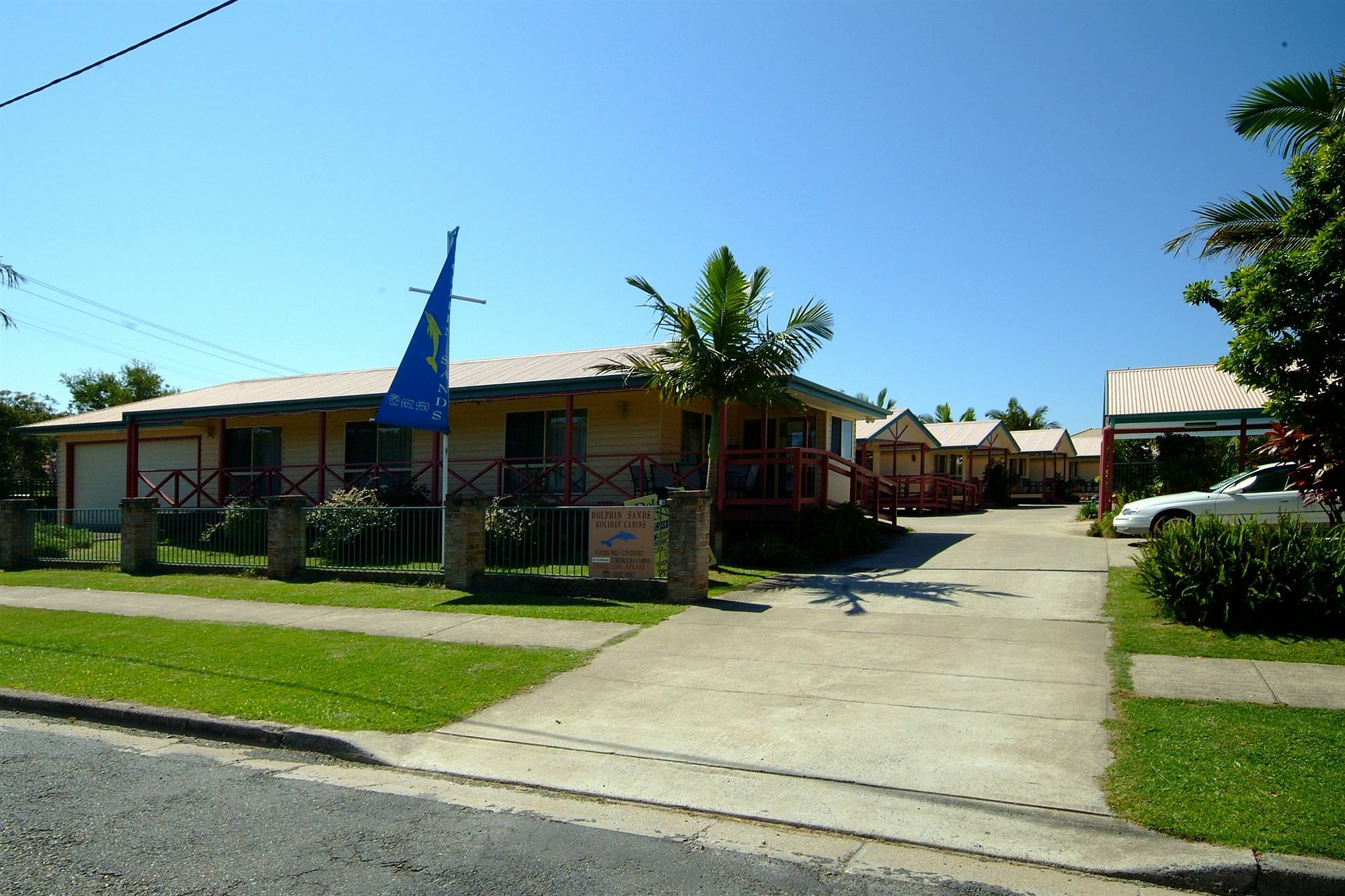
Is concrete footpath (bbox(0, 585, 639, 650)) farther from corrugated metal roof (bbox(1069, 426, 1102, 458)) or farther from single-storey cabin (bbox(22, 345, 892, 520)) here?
corrugated metal roof (bbox(1069, 426, 1102, 458))

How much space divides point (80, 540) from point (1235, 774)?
20.5 m

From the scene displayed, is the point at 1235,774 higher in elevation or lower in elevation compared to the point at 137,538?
lower

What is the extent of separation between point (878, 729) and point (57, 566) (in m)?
18.3

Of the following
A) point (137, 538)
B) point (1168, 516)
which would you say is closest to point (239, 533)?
point (137, 538)

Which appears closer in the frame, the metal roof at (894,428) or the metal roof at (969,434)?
the metal roof at (894,428)

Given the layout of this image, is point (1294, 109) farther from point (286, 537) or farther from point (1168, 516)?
point (286, 537)

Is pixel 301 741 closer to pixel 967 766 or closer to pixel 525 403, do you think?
pixel 967 766

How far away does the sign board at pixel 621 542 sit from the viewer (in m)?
12.9

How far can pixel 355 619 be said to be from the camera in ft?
39.9

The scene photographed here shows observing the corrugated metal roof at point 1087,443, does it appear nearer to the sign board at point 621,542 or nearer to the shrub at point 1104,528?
the shrub at point 1104,528

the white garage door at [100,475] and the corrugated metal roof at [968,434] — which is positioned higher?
the corrugated metal roof at [968,434]

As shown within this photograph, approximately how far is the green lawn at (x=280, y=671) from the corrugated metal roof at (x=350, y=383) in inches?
339

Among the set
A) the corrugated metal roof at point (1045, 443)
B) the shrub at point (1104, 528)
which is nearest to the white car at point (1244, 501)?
the shrub at point (1104, 528)

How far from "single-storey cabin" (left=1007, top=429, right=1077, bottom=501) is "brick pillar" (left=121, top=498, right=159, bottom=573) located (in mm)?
30597
